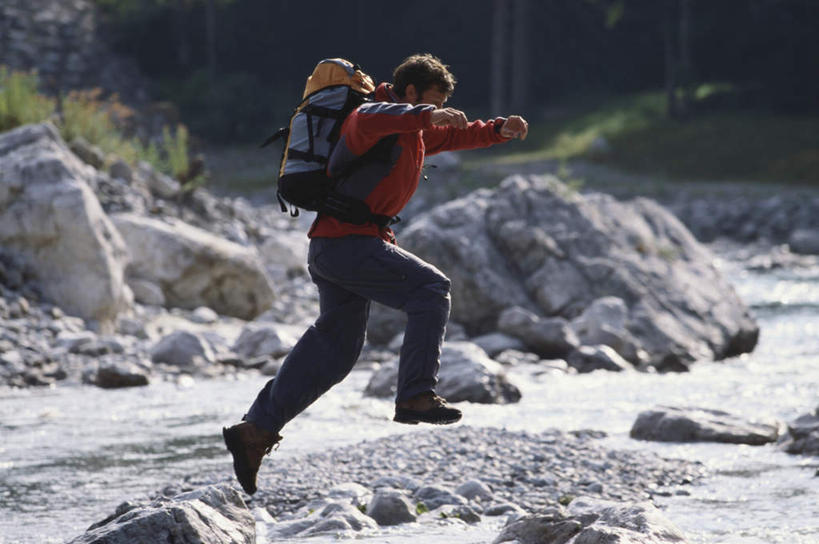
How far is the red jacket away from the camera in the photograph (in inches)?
185

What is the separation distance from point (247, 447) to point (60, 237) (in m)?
8.52

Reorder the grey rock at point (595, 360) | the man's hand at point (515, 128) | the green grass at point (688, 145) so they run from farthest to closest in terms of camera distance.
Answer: the green grass at point (688, 145) → the grey rock at point (595, 360) → the man's hand at point (515, 128)

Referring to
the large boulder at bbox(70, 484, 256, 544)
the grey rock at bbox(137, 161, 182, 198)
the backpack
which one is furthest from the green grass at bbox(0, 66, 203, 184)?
the backpack

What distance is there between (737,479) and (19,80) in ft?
38.7

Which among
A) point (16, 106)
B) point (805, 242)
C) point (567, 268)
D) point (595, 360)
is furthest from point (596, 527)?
point (805, 242)

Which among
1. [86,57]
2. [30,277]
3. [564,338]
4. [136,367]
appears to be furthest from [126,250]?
[86,57]

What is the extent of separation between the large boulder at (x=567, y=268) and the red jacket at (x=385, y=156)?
8267 millimetres

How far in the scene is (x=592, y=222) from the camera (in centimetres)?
1463

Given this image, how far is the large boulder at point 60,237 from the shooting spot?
43.1 feet

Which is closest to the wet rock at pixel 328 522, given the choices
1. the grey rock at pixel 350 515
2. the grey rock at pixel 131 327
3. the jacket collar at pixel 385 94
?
the grey rock at pixel 350 515

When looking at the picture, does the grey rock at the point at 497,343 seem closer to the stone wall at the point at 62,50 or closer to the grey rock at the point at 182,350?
the grey rock at the point at 182,350

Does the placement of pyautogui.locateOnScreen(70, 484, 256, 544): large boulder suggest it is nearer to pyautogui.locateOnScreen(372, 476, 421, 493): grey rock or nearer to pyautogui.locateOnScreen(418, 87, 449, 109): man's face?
pyautogui.locateOnScreen(372, 476, 421, 493): grey rock

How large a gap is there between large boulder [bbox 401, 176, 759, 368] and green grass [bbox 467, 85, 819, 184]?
19.5 metres

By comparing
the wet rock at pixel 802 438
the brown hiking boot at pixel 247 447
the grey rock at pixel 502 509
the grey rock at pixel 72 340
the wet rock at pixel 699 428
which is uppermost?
the brown hiking boot at pixel 247 447
